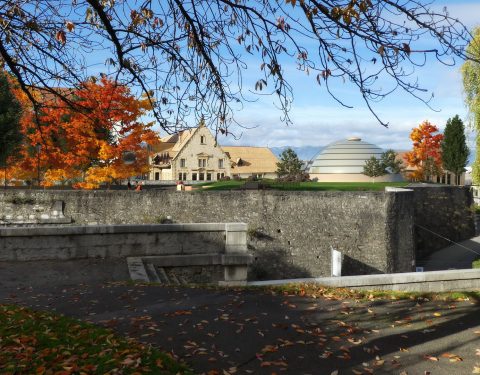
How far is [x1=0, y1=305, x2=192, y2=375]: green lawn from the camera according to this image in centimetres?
502

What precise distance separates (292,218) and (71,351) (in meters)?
17.9

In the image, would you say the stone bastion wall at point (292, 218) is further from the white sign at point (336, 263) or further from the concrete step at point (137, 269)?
the concrete step at point (137, 269)

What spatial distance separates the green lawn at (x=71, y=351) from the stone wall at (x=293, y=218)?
52.3 ft

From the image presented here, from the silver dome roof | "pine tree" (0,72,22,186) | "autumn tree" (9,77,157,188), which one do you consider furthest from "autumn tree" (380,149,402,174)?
"pine tree" (0,72,22,186)

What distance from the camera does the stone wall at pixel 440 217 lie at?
1093 inches

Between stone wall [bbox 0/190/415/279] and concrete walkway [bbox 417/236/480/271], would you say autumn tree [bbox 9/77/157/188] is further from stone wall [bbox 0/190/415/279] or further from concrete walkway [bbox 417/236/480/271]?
concrete walkway [bbox 417/236/480/271]

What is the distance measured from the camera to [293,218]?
22.9 metres

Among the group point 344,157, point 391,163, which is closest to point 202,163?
point 344,157

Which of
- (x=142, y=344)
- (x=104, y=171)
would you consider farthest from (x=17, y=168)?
(x=142, y=344)

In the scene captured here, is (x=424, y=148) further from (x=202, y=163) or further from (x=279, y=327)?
(x=279, y=327)

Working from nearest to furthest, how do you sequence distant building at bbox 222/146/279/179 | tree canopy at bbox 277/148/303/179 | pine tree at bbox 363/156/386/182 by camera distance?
tree canopy at bbox 277/148/303/179
pine tree at bbox 363/156/386/182
distant building at bbox 222/146/279/179

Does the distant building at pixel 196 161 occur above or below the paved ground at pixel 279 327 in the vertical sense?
above

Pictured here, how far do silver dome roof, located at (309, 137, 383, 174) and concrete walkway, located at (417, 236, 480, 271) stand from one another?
46.6 meters

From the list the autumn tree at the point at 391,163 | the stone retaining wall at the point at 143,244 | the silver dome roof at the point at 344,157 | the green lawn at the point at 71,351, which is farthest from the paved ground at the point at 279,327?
the silver dome roof at the point at 344,157
